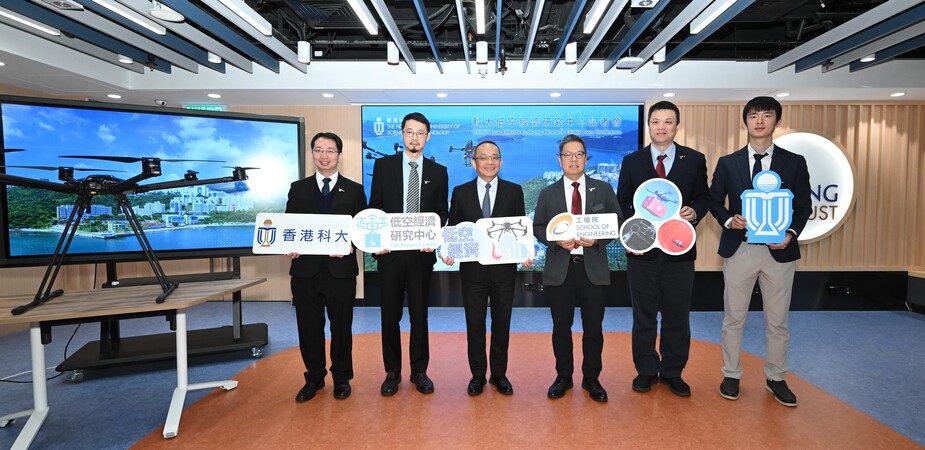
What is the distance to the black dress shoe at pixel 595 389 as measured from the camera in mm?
2860

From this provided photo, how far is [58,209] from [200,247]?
40.7 inches

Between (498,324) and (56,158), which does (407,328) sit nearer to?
(498,324)

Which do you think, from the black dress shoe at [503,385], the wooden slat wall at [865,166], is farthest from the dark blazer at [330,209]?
the wooden slat wall at [865,166]

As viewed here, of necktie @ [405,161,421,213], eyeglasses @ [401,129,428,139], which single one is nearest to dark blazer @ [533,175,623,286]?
necktie @ [405,161,421,213]

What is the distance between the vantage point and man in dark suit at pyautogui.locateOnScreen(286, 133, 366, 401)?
2896 millimetres

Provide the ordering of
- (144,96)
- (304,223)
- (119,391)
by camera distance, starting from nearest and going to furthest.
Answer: (304,223)
(119,391)
(144,96)

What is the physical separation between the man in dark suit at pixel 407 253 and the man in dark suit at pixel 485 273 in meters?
0.18

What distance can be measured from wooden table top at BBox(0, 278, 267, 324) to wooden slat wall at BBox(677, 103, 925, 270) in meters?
5.62

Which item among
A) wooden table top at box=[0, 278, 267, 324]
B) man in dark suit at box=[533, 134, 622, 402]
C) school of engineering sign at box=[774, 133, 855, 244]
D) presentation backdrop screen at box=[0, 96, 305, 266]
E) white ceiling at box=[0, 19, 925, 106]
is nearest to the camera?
wooden table top at box=[0, 278, 267, 324]

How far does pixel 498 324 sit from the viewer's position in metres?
2.95

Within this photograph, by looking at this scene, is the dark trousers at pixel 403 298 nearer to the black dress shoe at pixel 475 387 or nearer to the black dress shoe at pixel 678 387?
the black dress shoe at pixel 475 387

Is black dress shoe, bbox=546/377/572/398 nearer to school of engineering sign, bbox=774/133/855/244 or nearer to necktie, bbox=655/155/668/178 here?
necktie, bbox=655/155/668/178

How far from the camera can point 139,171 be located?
12.3 feet

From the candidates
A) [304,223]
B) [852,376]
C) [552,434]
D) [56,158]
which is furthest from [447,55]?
[852,376]
